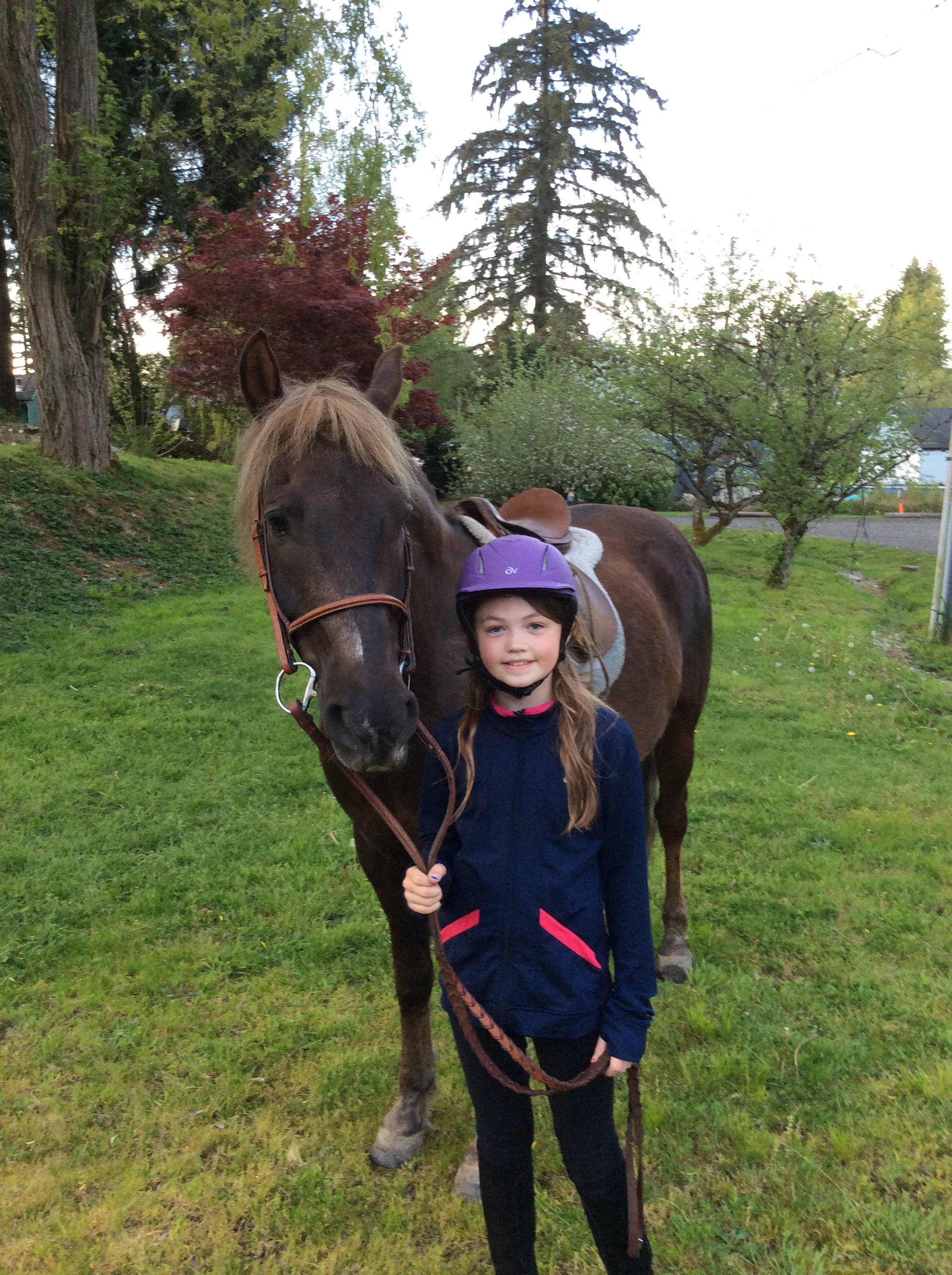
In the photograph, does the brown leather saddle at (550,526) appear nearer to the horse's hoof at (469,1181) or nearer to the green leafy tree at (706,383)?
the horse's hoof at (469,1181)

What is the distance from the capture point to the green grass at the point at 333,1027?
2.30 m

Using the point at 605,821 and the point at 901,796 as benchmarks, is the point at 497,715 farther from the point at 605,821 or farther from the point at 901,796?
the point at 901,796

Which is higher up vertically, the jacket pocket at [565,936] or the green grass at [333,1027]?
the jacket pocket at [565,936]

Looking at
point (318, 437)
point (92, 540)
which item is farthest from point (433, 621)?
point (92, 540)

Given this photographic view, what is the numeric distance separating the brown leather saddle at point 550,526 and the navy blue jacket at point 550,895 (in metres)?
0.87

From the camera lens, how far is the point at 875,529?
23516 millimetres

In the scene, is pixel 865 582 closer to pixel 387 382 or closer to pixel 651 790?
pixel 651 790

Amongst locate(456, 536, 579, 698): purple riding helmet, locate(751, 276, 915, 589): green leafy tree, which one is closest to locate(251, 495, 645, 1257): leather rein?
locate(456, 536, 579, 698): purple riding helmet

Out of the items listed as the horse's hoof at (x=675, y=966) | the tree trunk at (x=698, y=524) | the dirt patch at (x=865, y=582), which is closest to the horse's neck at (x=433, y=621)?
the horse's hoof at (x=675, y=966)

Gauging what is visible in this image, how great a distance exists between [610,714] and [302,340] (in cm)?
843

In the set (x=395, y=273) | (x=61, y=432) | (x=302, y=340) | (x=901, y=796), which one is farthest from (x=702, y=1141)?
(x=61, y=432)

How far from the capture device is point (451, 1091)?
2857mm

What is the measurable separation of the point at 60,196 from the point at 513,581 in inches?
409

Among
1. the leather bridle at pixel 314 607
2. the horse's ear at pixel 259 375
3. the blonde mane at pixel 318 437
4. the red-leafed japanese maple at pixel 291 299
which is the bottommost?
the leather bridle at pixel 314 607
